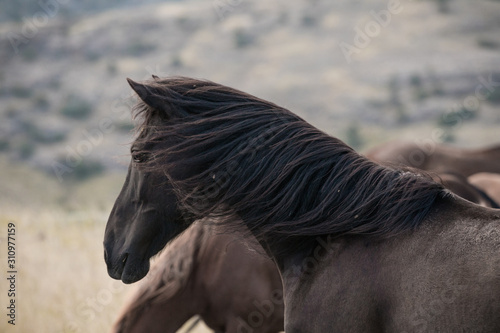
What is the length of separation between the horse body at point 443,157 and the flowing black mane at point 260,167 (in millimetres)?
5818

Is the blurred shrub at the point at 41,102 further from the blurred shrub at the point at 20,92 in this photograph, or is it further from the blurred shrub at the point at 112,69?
the blurred shrub at the point at 112,69

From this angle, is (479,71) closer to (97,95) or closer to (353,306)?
(97,95)

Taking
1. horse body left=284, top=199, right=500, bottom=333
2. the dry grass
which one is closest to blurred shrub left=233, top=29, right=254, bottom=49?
the dry grass

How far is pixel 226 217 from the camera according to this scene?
301cm

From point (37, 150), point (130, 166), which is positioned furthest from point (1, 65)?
point (130, 166)

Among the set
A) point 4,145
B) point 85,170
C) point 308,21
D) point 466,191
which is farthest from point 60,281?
point 308,21

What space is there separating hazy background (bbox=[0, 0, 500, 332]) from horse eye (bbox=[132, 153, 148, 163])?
23.2 meters

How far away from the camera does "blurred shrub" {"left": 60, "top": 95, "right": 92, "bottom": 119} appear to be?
127 ft

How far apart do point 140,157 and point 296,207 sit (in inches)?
32.1

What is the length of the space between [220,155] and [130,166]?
19.2 inches

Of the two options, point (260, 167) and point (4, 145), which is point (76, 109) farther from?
point (260, 167)

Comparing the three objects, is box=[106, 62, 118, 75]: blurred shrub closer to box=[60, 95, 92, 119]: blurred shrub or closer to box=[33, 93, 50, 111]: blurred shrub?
box=[60, 95, 92, 119]: blurred shrub

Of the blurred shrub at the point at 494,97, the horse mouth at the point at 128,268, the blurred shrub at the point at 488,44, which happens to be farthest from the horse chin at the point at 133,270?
the blurred shrub at the point at 488,44

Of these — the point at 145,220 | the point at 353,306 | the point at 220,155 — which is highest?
the point at 220,155
